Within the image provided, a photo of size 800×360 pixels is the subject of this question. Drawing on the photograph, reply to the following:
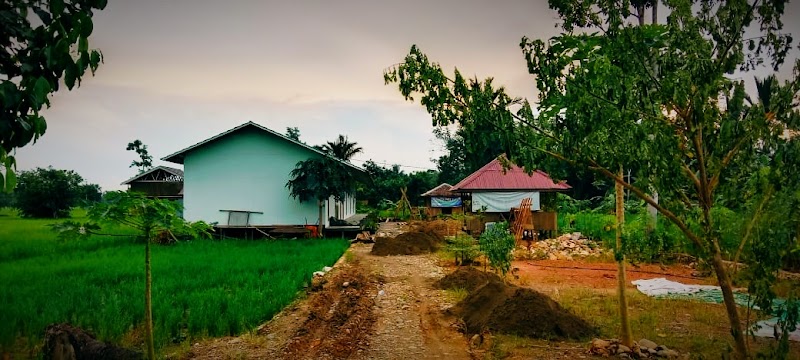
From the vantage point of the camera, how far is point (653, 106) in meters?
3.66

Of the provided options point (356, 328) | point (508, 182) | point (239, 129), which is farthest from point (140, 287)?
point (508, 182)

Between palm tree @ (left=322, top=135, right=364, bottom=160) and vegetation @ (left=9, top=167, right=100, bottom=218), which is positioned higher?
palm tree @ (left=322, top=135, right=364, bottom=160)

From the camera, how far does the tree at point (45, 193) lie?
35062 mm

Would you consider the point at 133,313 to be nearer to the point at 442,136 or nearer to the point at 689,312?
the point at 689,312

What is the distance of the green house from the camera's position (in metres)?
20.5

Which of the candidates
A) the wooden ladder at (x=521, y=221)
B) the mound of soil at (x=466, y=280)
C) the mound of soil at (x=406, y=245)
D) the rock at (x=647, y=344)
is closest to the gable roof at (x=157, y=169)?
the mound of soil at (x=406, y=245)

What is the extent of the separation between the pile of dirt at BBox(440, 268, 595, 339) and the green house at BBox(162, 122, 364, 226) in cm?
1377

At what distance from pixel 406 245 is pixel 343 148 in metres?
28.6

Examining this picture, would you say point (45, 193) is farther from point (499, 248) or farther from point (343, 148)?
point (499, 248)

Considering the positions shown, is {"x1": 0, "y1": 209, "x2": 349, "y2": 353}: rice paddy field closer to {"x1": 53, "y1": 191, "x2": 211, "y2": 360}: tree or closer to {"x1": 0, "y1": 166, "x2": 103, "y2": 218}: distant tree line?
{"x1": 53, "y1": 191, "x2": 211, "y2": 360}: tree

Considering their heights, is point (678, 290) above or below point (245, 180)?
below

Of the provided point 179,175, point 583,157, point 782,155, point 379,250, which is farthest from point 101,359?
point 179,175

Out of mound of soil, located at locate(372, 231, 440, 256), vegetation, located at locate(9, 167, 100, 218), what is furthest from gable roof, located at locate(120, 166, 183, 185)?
mound of soil, located at locate(372, 231, 440, 256)

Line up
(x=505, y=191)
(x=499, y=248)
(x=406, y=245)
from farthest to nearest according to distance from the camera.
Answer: (x=505, y=191) → (x=406, y=245) → (x=499, y=248)
